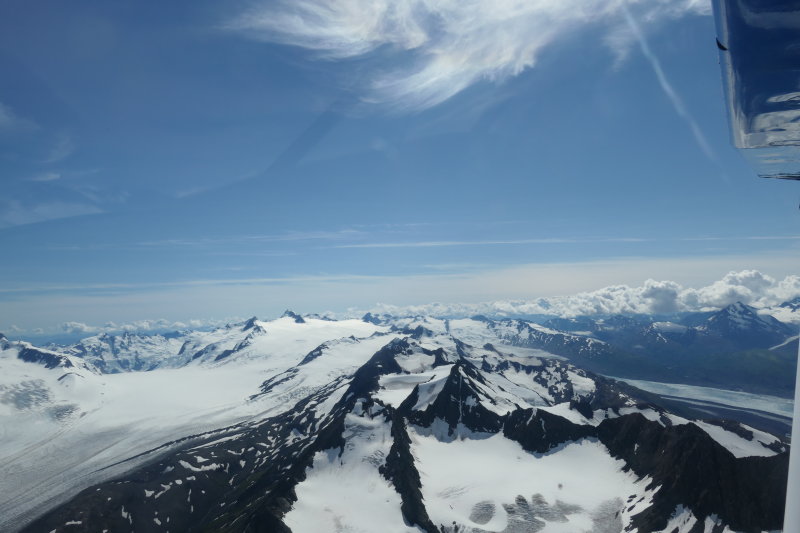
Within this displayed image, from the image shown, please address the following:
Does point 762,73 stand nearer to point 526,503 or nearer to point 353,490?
point 526,503

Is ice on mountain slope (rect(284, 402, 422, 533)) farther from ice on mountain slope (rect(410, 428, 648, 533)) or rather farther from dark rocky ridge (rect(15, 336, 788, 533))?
ice on mountain slope (rect(410, 428, 648, 533))

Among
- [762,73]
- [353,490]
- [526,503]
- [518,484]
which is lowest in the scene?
[518,484]

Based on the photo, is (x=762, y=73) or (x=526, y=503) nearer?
(x=762, y=73)

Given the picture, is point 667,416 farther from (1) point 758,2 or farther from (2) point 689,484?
(1) point 758,2

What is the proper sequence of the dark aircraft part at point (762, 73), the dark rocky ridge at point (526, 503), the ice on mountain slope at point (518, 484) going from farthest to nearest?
the ice on mountain slope at point (518, 484)
the dark rocky ridge at point (526, 503)
the dark aircraft part at point (762, 73)

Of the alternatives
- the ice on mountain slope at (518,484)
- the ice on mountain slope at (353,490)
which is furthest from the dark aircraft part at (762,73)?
the ice on mountain slope at (518,484)

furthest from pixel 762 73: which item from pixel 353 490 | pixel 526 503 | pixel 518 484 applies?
pixel 518 484

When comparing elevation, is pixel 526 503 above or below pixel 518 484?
above

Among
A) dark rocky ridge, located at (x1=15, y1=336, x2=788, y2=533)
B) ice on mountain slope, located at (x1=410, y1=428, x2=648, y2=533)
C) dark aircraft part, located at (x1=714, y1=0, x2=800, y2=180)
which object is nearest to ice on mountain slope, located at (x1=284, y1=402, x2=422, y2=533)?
dark rocky ridge, located at (x1=15, y1=336, x2=788, y2=533)

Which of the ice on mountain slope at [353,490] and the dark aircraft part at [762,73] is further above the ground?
the dark aircraft part at [762,73]

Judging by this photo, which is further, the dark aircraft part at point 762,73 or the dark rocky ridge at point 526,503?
the dark rocky ridge at point 526,503

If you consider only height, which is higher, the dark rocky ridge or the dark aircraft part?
the dark aircraft part

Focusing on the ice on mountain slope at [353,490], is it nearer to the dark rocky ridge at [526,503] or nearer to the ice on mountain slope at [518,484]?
the dark rocky ridge at [526,503]

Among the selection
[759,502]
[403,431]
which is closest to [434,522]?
[403,431]
